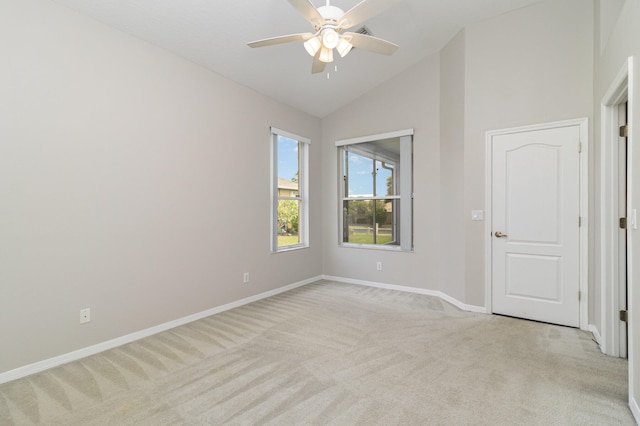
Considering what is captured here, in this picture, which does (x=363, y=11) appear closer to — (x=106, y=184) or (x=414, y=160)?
(x=106, y=184)

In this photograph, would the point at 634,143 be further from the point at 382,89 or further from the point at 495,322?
the point at 382,89

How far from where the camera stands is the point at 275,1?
113 inches

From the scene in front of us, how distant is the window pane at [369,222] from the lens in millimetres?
5012

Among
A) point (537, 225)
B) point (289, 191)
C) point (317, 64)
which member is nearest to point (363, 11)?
point (317, 64)

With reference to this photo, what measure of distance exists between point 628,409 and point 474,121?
296 centimetres

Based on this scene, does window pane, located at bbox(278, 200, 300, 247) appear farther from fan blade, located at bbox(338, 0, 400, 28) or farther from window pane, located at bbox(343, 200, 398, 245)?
fan blade, located at bbox(338, 0, 400, 28)

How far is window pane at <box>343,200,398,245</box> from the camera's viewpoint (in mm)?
5012

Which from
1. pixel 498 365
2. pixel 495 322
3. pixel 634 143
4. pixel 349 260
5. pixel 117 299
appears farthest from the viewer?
pixel 349 260

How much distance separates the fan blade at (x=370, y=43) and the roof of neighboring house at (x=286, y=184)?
261 centimetres

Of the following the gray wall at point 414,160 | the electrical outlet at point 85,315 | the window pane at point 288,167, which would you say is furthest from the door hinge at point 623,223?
the electrical outlet at point 85,315

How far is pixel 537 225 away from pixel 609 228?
Answer: 32.9 inches

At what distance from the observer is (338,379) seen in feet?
7.39

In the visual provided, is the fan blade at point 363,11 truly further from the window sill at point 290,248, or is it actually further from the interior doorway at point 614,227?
the window sill at point 290,248

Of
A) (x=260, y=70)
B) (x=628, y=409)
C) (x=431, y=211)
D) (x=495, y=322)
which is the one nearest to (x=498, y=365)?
(x=628, y=409)
